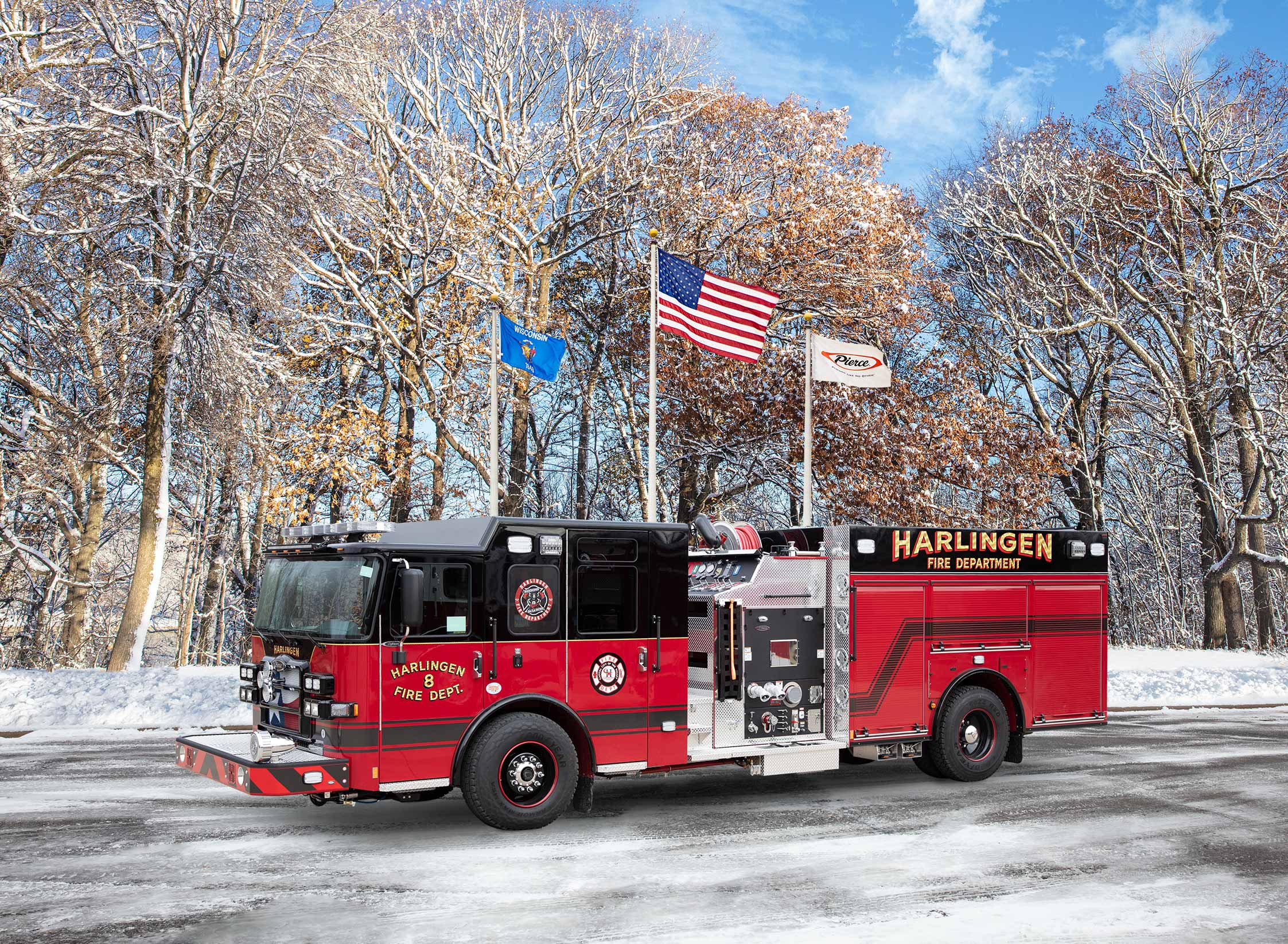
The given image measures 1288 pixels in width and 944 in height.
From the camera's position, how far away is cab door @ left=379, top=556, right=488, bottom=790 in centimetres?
870

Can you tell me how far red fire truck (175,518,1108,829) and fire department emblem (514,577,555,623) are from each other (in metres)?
0.02

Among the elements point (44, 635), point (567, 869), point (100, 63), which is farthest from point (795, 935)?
point (44, 635)

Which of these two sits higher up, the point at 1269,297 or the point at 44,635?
the point at 1269,297

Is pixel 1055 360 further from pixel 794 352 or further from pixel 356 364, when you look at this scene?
pixel 356 364

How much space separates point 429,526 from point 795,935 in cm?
476

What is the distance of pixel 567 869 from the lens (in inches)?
322

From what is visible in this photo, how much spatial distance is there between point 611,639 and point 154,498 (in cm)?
1506

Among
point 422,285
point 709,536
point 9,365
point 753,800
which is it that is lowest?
point 753,800

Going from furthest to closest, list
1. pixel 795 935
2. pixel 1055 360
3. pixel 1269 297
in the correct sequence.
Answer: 1. pixel 1055 360
2. pixel 1269 297
3. pixel 795 935

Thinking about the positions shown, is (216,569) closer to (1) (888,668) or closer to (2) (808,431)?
(2) (808,431)

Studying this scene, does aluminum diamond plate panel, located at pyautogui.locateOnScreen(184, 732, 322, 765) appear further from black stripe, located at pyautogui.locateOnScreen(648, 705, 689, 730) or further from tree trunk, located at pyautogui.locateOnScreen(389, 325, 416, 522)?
tree trunk, located at pyautogui.locateOnScreen(389, 325, 416, 522)

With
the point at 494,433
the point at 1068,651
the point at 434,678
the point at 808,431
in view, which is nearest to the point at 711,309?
the point at 808,431

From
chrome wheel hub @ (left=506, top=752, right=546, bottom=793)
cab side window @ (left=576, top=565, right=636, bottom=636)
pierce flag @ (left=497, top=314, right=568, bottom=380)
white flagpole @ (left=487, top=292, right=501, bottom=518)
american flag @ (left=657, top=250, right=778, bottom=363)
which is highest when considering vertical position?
american flag @ (left=657, top=250, right=778, bottom=363)

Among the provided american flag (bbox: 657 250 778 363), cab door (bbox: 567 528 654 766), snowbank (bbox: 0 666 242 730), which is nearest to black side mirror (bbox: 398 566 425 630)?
cab door (bbox: 567 528 654 766)
